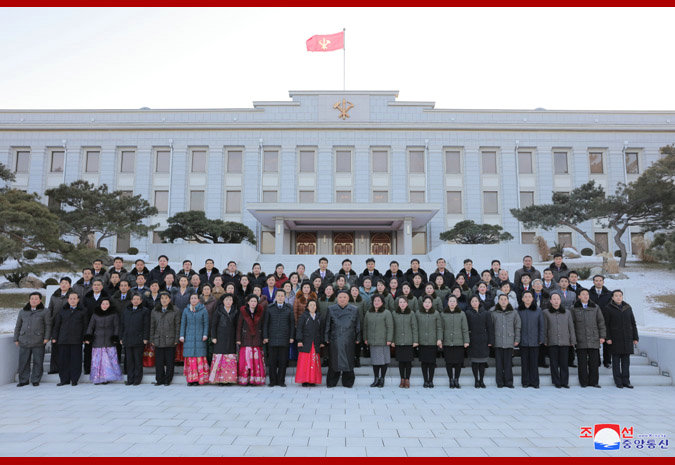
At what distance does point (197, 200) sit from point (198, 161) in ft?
10.0

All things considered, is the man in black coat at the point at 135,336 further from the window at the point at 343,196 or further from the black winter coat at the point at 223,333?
the window at the point at 343,196

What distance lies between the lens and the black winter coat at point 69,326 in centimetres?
802

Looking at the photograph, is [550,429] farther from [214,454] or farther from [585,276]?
[585,276]

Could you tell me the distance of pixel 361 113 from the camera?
33750 millimetres

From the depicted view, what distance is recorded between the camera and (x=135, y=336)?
7.93 m

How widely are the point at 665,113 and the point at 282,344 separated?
1510 inches

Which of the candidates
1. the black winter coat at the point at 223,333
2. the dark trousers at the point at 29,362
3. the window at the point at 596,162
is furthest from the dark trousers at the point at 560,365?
the window at the point at 596,162

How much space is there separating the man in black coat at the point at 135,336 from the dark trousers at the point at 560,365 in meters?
7.34

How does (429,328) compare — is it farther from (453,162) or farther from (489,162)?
(489,162)

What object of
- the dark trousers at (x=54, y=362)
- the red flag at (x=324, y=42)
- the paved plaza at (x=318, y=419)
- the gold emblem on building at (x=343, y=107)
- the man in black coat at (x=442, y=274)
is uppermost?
the red flag at (x=324, y=42)

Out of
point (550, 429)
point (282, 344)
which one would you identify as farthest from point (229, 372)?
point (550, 429)

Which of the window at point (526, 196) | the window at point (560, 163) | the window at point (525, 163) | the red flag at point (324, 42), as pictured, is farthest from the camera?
the window at point (525, 163)

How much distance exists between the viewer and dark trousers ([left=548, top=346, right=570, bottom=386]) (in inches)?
309

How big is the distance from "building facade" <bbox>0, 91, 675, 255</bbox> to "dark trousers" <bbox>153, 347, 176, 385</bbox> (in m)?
24.1
